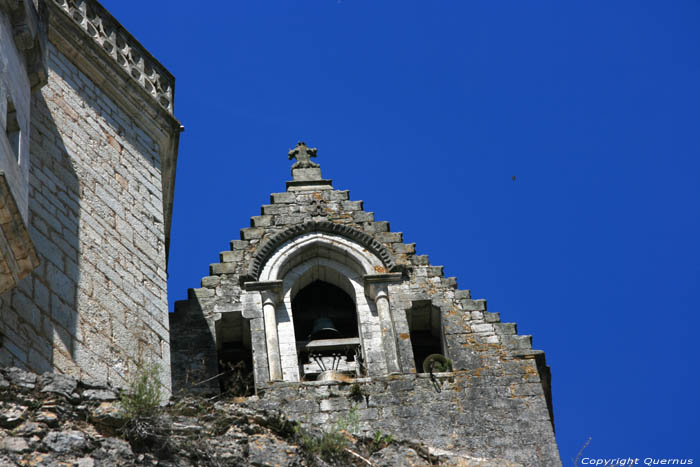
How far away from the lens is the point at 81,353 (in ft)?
37.1

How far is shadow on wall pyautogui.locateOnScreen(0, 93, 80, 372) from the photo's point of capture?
423 inches

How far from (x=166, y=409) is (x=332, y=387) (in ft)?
20.4

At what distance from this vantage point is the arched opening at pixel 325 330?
52.0 feet

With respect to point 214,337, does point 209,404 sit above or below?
below

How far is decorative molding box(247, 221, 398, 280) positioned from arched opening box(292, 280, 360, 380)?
58 centimetres

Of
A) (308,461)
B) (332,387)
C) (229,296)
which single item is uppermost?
(229,296)

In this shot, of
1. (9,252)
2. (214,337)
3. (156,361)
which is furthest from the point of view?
(214,337)

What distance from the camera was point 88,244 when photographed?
12.3 m

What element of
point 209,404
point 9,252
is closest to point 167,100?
point 9,252

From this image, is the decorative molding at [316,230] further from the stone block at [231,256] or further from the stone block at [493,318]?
the stone block at [493,318]

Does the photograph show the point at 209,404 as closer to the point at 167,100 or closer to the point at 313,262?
the point at 167,100

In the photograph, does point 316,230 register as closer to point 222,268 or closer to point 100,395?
point 222,268

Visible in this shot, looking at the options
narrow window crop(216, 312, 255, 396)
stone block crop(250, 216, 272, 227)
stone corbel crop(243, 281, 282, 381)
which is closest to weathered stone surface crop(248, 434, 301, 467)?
stone corbel crop(243, 281, 282, 381)

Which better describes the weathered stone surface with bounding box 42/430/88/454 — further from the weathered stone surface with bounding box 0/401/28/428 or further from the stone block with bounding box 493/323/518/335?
the stone block with bounding box 493/323/518/335
